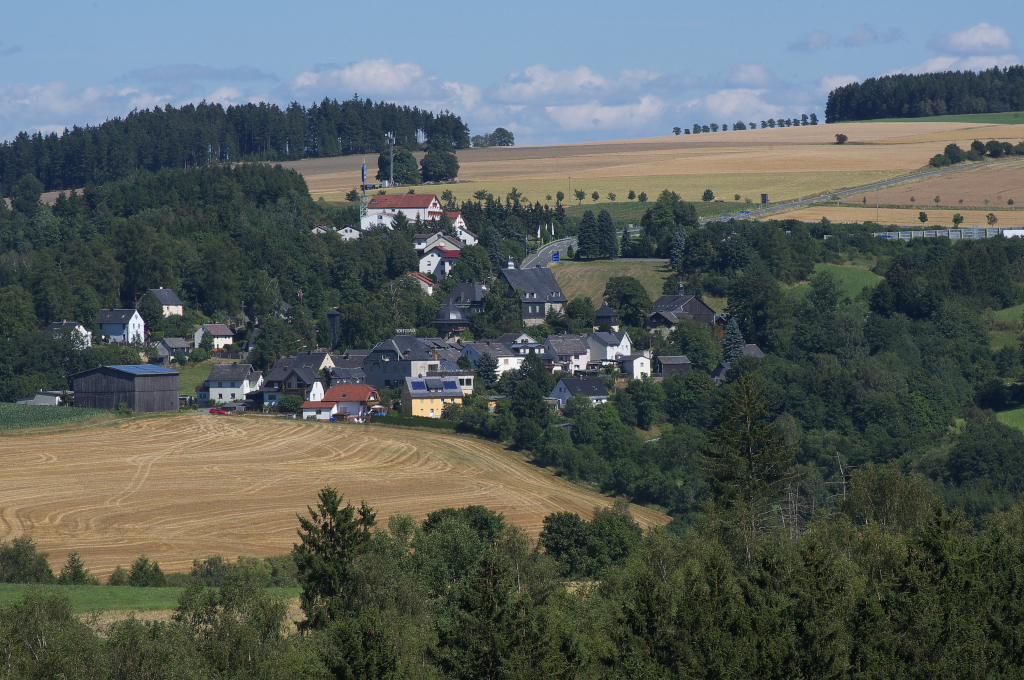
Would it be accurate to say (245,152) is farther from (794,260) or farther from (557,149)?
(794,260)

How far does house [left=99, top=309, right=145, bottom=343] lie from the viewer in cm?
9131

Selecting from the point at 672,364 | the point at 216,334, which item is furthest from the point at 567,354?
the point at 216,334

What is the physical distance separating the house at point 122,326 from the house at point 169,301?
342 cm

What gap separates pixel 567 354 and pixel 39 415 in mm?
37017

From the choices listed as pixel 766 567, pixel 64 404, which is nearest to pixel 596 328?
pixel 64 404

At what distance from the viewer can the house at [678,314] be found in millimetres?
96062

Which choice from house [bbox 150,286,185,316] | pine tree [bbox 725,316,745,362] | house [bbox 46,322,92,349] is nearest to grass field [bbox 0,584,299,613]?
house [bbox 46,322,92,349]

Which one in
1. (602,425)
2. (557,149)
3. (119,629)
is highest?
(557,149)

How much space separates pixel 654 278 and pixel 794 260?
1222 centimetres

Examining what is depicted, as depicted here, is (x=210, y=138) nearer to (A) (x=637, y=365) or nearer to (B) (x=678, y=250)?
(B) (x=678, y=250)

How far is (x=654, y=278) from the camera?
105812 millimetres

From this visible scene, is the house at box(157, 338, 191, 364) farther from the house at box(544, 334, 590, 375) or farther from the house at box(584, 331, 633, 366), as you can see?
the house at box(584, 331, 633, 366)

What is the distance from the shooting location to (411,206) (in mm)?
121938

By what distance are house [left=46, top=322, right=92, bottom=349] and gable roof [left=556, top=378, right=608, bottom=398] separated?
115 ft
